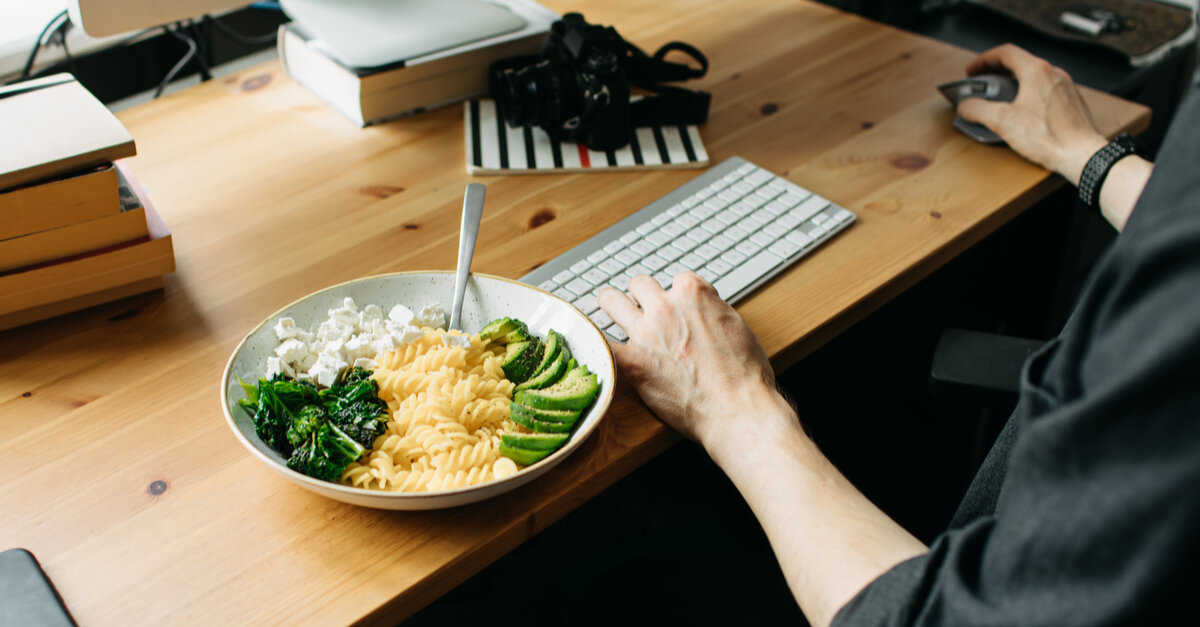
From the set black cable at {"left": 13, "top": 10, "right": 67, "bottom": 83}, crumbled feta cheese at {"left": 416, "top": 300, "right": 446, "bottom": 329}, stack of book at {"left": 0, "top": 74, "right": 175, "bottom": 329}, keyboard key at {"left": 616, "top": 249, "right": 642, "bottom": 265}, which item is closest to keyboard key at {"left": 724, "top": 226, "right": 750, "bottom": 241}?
keyboard key at {"left": 616, "top": 249, "right": 642, "bottom": 265}

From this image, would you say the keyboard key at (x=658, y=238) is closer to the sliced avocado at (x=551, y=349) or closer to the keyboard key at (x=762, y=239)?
the keyboard key at (x=762, y=239)

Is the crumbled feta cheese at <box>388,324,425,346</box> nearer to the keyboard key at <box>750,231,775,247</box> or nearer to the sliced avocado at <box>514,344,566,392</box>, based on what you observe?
the sliced avocado at <box>514,344,566,392</box>

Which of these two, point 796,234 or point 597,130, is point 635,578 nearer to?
point 796,234

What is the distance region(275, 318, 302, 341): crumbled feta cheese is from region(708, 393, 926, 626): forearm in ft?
1.25

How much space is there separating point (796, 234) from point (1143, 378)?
58 cm

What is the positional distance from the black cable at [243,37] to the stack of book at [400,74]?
0.45 meters

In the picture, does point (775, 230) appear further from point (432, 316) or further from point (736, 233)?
point (432, 316)

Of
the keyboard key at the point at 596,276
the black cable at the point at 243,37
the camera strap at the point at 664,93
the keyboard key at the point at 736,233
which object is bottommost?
the black cable at the point at 243,37

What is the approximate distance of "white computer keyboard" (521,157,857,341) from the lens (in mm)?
903

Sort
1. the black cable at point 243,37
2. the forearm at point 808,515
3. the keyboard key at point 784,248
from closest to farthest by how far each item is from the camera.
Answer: the forearm at point 808,515 < the keyboard key at point 784,248 < the black cable at point 243,37

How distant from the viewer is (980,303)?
61.1 inches

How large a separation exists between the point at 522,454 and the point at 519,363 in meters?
0.12

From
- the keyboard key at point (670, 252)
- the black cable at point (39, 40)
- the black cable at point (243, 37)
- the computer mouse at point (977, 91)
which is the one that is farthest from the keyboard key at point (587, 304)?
the black cable at point (243, 37)

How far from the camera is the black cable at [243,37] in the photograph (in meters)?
1.70
